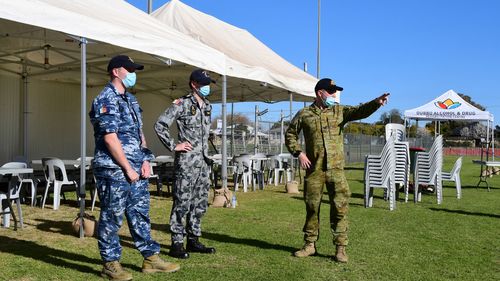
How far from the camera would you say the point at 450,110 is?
1933 cm

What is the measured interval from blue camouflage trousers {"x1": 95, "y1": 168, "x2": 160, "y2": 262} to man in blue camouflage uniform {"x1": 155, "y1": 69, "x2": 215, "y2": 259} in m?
0.75

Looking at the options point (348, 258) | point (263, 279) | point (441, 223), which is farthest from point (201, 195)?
point (441, 223)

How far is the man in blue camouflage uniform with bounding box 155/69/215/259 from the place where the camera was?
497cm

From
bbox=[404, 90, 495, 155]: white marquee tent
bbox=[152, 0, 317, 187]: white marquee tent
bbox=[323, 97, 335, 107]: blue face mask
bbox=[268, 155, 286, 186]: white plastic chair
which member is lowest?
bbox=[268, 155, 286, 186]: white plastic chair

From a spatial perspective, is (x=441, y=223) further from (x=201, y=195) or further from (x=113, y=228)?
(x=113, y=228)

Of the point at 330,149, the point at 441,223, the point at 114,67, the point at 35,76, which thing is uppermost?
the point at 35,76

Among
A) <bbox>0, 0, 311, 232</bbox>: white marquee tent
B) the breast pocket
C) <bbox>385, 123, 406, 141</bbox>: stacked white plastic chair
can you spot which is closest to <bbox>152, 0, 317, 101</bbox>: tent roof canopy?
<bbox>0, 0, 311, 232</bbox>: white marquee tent

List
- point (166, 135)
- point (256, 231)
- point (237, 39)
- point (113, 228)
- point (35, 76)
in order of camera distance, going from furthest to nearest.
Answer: point (237, 39)
point (35, 76)
point (256, 231)
point (166, 135)
point (113, 228)

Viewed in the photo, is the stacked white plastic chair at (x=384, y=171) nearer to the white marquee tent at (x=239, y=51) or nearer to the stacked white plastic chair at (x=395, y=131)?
the stacked white plastic chair at (x=395, y=131)

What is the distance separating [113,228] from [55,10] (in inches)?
133

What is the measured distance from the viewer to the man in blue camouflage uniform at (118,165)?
3.91 metres

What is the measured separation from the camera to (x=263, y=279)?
14.4ft

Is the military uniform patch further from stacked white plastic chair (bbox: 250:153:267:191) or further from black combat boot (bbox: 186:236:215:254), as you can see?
stacked white plastic chair (bbox: 250:153:267:191)

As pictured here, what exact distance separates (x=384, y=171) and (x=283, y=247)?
3810 millimetres
